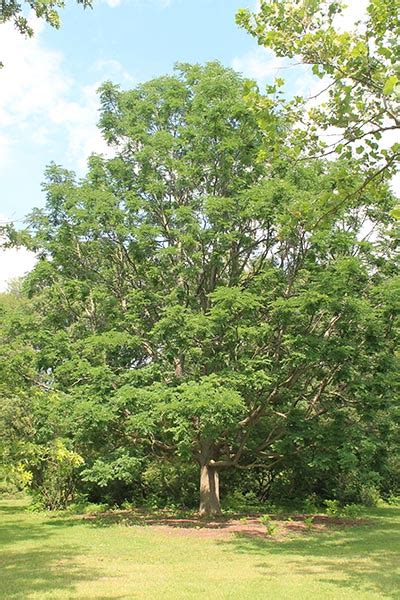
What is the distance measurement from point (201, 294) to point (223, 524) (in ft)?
24.9

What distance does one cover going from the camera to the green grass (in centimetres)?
869

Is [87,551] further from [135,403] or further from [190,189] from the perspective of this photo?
[190,189]

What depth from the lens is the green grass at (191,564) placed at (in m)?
8.69

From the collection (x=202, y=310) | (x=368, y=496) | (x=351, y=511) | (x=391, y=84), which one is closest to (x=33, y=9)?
(x=391, y=84)

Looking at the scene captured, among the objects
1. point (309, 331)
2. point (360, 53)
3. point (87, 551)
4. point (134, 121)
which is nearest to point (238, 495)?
point (309, 331)

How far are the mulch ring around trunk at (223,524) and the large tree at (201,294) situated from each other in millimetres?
1650

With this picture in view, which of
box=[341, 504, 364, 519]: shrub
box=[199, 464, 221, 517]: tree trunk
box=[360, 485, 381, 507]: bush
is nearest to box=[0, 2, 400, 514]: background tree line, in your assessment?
box=[199, 464, 221, 517]: tree trunk

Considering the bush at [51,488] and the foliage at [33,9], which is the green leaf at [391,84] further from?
the bush at [51,488]

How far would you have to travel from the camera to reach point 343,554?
1232cm

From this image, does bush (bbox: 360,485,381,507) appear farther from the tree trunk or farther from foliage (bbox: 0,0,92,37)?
foliage (bbox: 0,0,92,37)

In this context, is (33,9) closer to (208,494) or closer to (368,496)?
(208,494)

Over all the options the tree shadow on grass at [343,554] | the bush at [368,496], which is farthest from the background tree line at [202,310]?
the bush at [368,496]

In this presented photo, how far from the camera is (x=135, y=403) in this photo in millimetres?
16859

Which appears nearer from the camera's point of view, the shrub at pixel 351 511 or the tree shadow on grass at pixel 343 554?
the tree shadow on grass at pixel 343 554
